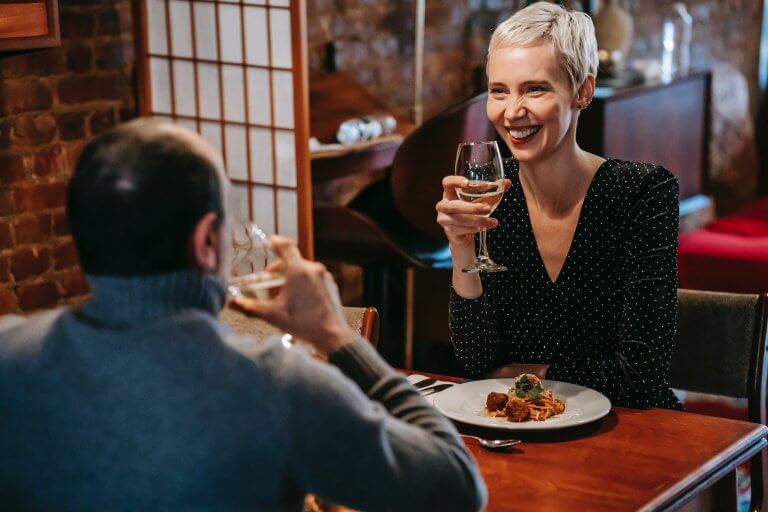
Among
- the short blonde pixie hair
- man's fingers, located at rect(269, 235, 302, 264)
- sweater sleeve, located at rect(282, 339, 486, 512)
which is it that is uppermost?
the short blonde pixie hair

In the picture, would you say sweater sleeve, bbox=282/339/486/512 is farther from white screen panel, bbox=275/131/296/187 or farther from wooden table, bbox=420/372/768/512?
white screen panel, bbox=275/131/296/187

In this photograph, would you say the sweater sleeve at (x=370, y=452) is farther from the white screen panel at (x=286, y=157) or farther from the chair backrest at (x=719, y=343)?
the white screen panel at (x=286, y=157)

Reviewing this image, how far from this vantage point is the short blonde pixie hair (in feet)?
7.09

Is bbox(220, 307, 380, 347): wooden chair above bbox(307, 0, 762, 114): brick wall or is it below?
below

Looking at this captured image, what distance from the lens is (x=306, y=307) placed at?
1.21 m

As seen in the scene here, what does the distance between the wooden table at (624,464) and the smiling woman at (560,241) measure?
0.89ft

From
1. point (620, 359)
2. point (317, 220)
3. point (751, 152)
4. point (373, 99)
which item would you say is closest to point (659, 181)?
point (620, 359)

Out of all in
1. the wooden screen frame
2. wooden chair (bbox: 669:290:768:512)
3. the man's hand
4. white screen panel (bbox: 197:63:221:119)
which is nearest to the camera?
the man's hand

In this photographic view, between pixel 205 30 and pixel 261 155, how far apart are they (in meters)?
0.47

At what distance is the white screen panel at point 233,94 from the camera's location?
12.3 ft

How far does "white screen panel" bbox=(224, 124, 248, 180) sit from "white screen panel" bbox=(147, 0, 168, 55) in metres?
0.37

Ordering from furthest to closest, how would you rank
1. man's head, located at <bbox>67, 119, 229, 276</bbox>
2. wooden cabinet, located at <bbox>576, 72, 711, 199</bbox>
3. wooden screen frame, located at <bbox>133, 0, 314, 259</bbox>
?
wooden cabinet, located at <bbox>576, 72, 711, 199</bbox> → wooden screen frame, located at <bbox>133, 0, 314, 259</bbox> → man's head, located at <bbox>67, 119, 229, 276</bbox>

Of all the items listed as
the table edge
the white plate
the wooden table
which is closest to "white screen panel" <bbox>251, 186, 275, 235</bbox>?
the white plate

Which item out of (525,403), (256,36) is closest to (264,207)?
(256,36)
